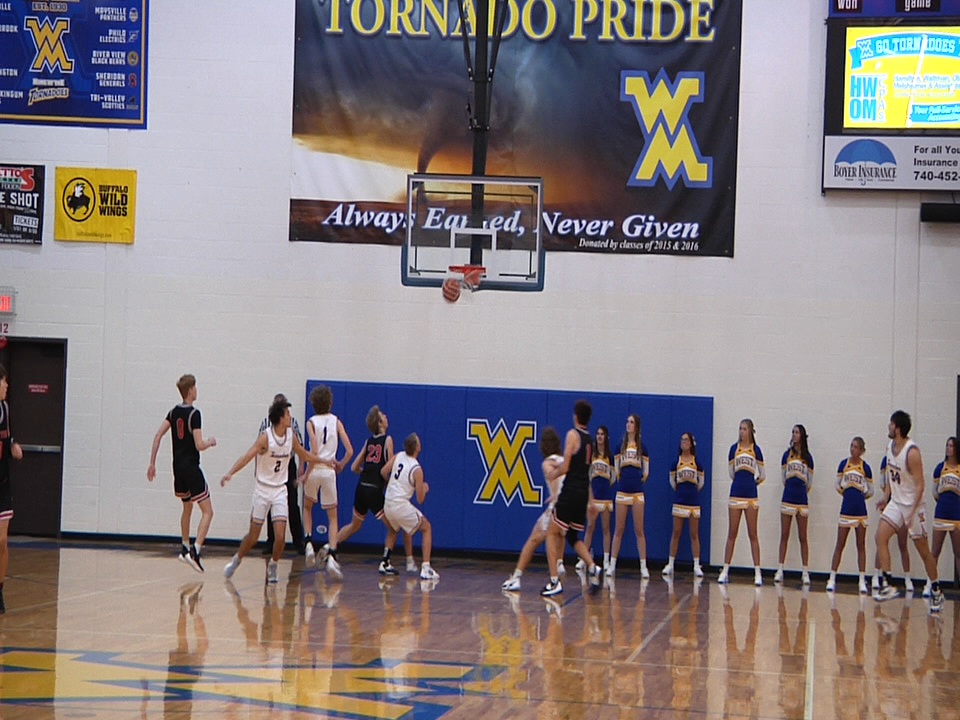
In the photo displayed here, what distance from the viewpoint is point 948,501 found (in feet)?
46.6

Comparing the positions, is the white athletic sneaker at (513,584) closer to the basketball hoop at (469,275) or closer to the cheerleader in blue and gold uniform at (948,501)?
the basketball hoop at (469,275)

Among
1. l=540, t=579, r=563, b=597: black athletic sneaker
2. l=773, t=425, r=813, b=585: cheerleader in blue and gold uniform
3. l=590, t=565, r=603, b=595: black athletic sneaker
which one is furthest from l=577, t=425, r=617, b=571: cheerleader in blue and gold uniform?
l=540, t=579, r=563, b=597: black athletic sneaker

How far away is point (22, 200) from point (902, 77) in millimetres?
11985

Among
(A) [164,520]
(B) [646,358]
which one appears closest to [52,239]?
(A) [164,520]

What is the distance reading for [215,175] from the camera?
54.3ft

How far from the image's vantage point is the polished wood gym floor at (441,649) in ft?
24.7

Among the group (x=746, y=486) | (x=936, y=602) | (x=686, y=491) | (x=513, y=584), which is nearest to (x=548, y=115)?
(x=686, y=491)

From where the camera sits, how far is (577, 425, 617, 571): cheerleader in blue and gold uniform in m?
15.4

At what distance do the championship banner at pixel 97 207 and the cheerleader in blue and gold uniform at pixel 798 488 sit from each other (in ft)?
30.6

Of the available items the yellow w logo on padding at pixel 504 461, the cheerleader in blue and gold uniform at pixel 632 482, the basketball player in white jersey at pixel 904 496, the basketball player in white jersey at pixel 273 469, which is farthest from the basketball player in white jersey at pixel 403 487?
the basketball player in white jersey at pixel 904 496

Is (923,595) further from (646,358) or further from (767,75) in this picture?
(767,75)

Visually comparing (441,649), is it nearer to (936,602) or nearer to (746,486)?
(936,602)

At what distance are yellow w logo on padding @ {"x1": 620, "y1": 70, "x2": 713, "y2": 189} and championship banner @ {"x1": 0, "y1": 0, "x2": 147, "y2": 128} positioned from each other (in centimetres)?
677

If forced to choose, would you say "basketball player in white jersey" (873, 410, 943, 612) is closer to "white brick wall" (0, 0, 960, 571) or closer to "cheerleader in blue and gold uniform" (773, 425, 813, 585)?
"cheerleader in blue and gold uniform" (773, 425, 813, 585)
